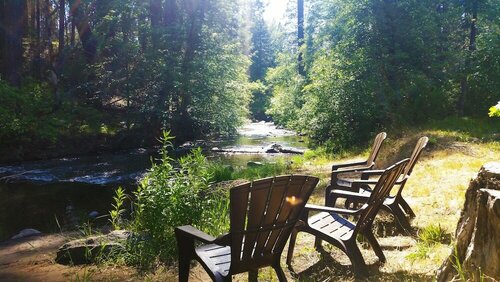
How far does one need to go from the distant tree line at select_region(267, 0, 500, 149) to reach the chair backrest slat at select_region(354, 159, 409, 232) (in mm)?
10355

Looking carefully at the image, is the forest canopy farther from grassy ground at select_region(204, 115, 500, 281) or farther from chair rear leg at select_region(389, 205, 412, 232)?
chair rear leg at select_region(389, 205, 412, 232)

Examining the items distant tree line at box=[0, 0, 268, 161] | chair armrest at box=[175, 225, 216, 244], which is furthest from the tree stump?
distant tree line at box=[0, 0, 268, 161]

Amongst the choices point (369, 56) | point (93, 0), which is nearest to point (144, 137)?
point (93, 0)

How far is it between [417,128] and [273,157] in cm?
469

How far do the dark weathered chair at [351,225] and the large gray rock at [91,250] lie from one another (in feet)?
5.71

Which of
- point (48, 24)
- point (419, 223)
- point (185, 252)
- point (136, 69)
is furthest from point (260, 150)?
point (48, 24)

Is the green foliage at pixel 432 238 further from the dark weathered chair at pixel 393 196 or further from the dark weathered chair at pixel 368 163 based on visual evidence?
the dark weathered chair at pixel 368 163

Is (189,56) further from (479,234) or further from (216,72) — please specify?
(479,234)

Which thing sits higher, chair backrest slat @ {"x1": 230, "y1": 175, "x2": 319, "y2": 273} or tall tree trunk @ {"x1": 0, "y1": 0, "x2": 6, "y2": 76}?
tall tree trunk @ {"x1": 0, "y1": 0, "x2": 6, "y2": 76}

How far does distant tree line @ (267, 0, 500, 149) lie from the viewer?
13.5 meters

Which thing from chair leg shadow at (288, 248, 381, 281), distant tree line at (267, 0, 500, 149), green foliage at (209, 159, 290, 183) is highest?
distant tree line at (267, 0, 500, 149)

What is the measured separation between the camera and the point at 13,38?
17.0 m

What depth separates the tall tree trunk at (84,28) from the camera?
20.5 metres

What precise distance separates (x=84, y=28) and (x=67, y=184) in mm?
13301
